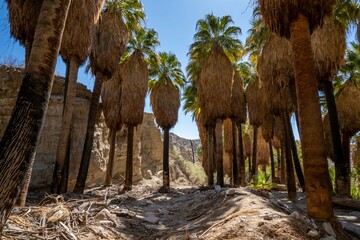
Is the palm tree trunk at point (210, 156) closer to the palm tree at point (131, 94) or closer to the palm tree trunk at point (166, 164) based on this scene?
the palm tree trunk at point (166, 164)

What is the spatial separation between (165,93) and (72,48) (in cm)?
973

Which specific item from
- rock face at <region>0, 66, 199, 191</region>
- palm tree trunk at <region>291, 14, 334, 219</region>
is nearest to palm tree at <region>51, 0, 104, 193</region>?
rock face at <region>0, 66, 199, 191</region>

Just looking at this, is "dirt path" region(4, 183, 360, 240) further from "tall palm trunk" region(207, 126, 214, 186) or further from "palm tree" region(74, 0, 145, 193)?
"tall palm trunk" region(207, 126, 214, 186)

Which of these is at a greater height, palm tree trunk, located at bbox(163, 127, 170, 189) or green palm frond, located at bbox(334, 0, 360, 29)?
green palm frond, located at bbox(334, 0, 360, 29)

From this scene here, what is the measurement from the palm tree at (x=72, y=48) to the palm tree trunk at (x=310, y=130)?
7812mm

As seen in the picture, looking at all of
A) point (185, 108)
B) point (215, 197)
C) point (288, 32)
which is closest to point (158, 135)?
point (185, 108)

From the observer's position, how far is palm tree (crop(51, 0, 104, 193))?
10.9 meters

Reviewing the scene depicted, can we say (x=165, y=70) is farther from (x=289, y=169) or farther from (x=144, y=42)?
(x=289, y=169)

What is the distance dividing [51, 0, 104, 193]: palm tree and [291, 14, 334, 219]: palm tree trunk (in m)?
7.81

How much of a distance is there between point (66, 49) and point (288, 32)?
27.9 feet

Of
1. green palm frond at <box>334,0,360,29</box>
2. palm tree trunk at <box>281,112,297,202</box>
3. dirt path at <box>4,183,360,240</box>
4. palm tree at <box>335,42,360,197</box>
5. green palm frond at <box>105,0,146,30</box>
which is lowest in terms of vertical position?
dirt path at <box>4,183,360,240</box>

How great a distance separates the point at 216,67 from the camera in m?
18.0

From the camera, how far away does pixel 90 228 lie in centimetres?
567

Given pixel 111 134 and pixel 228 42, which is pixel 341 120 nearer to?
pixel 228 42
